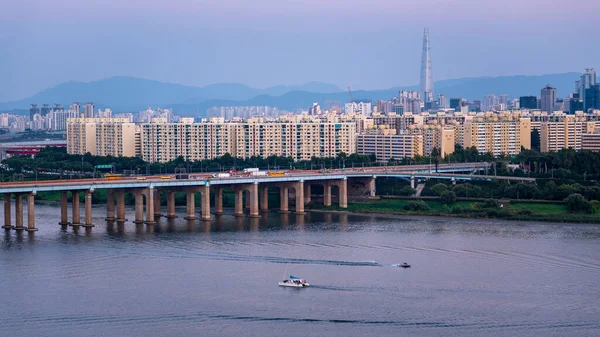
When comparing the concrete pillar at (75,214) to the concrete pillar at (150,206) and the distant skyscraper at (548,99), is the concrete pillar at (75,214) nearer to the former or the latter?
the concrete pillar at (150,206)

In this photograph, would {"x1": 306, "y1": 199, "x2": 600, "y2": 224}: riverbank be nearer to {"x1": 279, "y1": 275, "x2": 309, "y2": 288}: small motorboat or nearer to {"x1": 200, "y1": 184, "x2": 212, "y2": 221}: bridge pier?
{"x1": 200, "y1": 184, "x2": 212, "y2": 221}: bridge pier

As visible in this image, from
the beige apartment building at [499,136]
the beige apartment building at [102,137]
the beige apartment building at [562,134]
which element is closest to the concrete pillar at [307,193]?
the beige apartment building at [499,136]

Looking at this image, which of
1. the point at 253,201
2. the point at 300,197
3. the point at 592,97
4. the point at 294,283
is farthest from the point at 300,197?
the point at 592,97

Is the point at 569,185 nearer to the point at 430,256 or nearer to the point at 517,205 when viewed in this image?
the point at 517,205

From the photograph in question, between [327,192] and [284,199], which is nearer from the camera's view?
[284,199]

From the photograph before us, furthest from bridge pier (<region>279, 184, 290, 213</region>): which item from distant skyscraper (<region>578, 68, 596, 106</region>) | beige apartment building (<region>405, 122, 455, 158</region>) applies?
distant skyscraper (<region>578, 68, 596, 106</region>)

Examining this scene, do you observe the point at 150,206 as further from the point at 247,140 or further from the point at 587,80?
the point at 587,80
